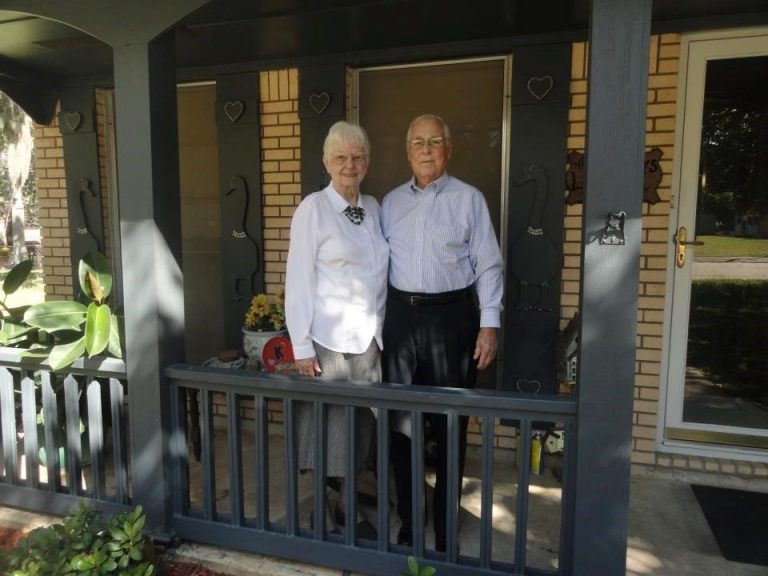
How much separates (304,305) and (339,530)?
3.25 feet

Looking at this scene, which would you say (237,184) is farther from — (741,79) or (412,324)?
(741,79)

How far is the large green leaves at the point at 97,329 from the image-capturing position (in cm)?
228

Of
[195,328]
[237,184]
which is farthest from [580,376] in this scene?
[195,328]

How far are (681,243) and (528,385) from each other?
1.02 meters

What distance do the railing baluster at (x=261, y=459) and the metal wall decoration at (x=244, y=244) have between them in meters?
1.25

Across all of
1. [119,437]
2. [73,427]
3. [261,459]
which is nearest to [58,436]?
[73,427]

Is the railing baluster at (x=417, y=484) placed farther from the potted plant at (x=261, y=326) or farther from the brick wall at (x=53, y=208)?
the brick wall at (x=53, y=208)

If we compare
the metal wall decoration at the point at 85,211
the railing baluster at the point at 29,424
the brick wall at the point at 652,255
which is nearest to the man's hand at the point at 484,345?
the brick wall at the point at 652,255

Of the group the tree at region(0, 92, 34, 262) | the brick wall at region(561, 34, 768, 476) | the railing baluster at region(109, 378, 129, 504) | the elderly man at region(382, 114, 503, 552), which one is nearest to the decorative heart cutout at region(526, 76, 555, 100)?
the brick wall at region(561, 34, 768, 476)

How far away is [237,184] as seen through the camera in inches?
127

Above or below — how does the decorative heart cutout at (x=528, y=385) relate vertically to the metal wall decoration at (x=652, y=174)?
below

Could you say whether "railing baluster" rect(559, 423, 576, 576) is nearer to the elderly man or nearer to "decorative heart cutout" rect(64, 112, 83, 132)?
the elderly man

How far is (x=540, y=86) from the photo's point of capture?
2.65m

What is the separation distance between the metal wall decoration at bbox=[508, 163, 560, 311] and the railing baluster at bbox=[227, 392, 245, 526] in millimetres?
1455
